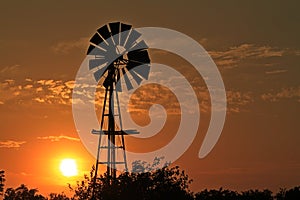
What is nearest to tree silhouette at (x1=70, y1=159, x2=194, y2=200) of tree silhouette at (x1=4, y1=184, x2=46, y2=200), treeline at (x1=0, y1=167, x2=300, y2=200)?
treeline at (x1=0, y1=167, x2=300, y2=200)

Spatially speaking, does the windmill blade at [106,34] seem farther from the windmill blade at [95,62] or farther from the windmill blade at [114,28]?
the windmill blade at [95,62]

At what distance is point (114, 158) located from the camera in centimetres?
7081

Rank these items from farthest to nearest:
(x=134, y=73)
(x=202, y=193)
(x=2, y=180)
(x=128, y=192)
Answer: (x=2, y=180) → (x=202, y=193) → (x=134, y=73) → (x=128, y=192)

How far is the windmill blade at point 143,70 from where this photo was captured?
71938 mm

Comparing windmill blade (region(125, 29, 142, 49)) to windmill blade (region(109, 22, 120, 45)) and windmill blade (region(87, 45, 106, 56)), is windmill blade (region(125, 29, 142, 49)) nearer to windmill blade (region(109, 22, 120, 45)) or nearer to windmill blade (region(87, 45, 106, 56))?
windmill blade (region(109, 22, 120, 45))

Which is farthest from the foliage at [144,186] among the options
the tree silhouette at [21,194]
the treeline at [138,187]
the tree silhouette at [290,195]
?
the tree silhouette at [21,194]

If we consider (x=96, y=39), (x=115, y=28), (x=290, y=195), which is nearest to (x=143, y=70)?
(x=115, y=28)

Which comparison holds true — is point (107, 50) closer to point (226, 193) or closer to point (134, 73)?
point (134, 73)

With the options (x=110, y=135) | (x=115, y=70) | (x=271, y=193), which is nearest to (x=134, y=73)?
(x=115, y=70)

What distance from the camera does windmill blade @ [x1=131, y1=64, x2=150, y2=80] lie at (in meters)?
71.9

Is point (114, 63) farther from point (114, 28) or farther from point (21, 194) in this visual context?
point (21, 194)

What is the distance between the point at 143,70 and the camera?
72125 mm

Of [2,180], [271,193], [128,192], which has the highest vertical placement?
[2,180]

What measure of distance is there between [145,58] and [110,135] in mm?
8312
